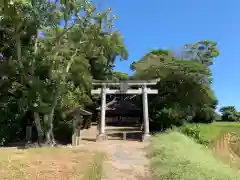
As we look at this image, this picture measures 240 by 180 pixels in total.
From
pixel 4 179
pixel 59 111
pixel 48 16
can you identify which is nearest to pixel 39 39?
pixel 48 16

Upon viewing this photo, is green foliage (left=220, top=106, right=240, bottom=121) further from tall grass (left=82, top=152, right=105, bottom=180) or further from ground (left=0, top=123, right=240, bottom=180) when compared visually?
tall grass (left=82, top=152, right=105, bottom=180)

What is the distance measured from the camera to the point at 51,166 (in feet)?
26.7

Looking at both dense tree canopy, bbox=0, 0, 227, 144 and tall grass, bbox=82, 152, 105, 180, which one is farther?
dense tree canopy, bbox=0, 0, 227, 144

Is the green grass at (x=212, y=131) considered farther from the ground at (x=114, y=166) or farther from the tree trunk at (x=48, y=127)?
the tree trunk at (x=48, y=127)

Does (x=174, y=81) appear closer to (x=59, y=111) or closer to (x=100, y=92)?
(x=100, y=92)

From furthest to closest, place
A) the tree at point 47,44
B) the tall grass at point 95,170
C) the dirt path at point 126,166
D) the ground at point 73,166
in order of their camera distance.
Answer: the tree at point 47,44
the dirt path at point 126,166
the ground at point 73,166
the tall grass at point 95,170

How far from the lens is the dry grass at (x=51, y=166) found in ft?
23.6

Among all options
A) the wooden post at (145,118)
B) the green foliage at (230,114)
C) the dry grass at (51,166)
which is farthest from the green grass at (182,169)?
the green foliage at (230,114)

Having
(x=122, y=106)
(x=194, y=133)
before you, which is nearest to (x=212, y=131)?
(x=194, y=133)

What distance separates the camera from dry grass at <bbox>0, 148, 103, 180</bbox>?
719cm

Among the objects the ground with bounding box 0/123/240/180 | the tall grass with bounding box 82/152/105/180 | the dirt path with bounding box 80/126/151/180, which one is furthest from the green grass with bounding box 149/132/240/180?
the tall grass with bounding box 82/152/105/180

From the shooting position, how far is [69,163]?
336 inches

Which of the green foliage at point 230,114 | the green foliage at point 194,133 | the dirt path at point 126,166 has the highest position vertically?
the green foliage at point 230,114

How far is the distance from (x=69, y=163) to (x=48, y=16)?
23.1 feet
